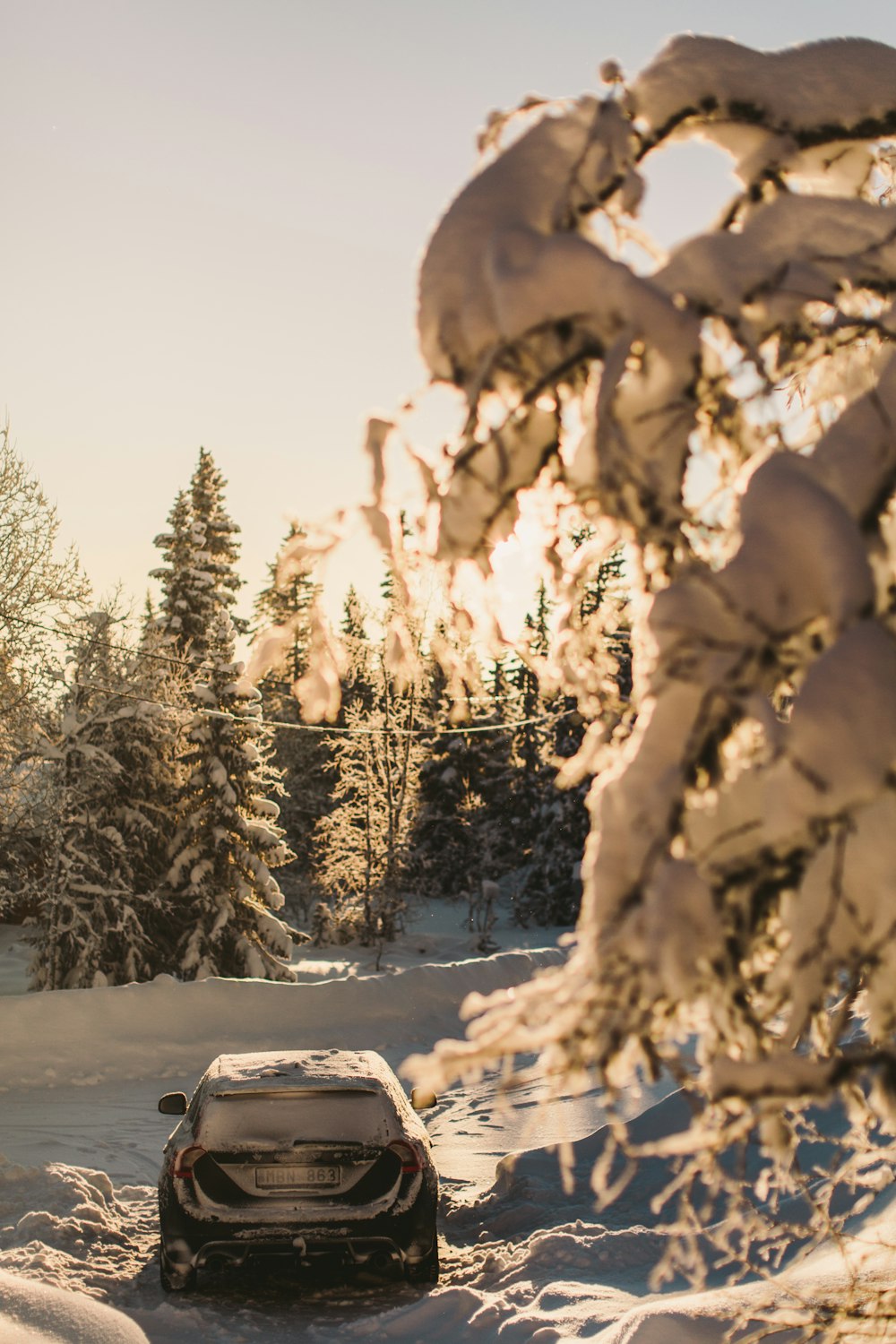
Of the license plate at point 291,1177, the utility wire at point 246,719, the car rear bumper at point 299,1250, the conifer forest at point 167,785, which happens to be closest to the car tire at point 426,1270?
the car rear bumper at point 299,1250

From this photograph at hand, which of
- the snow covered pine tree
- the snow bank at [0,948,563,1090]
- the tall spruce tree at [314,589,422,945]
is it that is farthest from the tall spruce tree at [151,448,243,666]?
the snow covered pine tree

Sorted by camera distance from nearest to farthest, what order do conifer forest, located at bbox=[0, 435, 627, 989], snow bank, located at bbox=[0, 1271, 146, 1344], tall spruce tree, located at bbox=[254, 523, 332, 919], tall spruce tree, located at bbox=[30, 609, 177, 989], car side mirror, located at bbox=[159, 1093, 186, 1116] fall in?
snow bank, located at bbox=[0, 1271, 146, 1344] → car side mirror, located at bbox=[159, 1093, 186, 1116] → conifer forest, located at bbox=[0, 435, 627, 989] → tall spruce tree, located at bbox=[30, 609, 177, 989] → tall spruce tree, located at bbox=[254, 523, 332, 919]

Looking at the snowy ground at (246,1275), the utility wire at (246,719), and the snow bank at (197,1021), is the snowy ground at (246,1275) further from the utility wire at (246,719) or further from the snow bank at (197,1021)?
the utility wire at (246,719)

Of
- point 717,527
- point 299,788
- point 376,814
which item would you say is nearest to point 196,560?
point 376,814

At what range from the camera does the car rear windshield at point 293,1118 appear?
688 cm

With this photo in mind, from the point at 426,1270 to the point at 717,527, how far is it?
5.85 m

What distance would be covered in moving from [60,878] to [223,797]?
12.1ft

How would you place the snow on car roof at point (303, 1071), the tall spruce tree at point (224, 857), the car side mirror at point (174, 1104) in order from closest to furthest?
the snow on car roof at point (303, 1071) → the car side mirror at point (174, 1104) → the tall spruce tree at point (224, 857)

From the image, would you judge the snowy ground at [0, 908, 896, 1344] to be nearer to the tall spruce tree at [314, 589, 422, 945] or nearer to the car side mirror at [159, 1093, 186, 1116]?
the car side mirror at [159, 1093, 186, 1116]

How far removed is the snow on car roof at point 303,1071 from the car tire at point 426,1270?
96 centimetres

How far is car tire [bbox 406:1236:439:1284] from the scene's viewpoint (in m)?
6.87

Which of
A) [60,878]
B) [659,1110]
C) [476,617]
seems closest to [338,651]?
[476,617]

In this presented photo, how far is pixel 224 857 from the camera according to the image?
26141mm

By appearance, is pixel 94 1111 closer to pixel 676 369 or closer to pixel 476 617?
pixel 476 617
